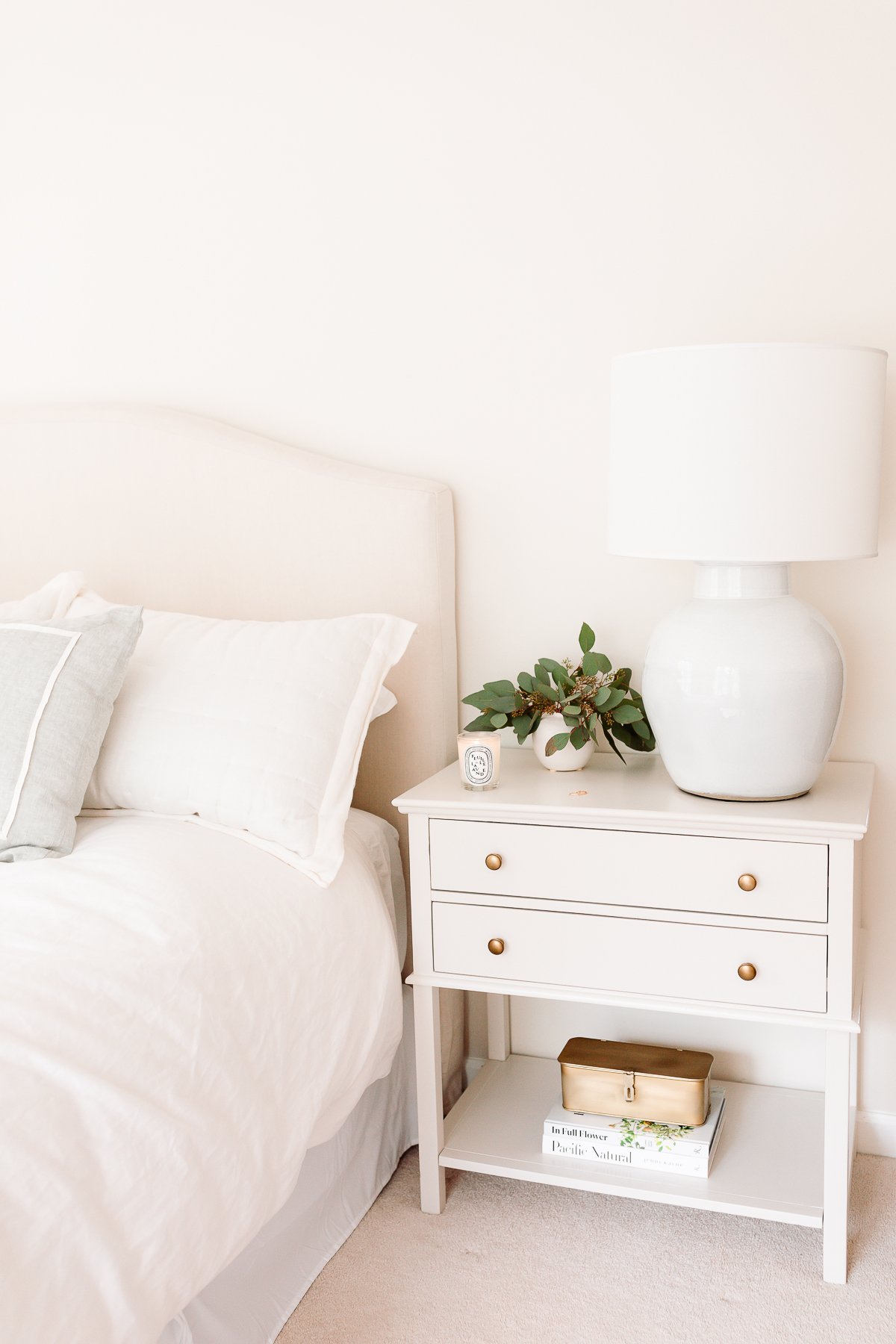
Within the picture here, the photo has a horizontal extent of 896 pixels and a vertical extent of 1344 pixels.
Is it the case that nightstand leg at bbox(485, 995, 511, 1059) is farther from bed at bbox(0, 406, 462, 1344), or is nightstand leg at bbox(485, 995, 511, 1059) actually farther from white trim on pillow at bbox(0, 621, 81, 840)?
white trim on pillow at bbox(0, 621, 81, 840)

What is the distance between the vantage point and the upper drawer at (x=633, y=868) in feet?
4.97

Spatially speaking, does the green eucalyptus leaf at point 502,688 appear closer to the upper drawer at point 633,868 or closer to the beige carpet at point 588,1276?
the upper drawer at point 633,868

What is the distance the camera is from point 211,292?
83.8 inches

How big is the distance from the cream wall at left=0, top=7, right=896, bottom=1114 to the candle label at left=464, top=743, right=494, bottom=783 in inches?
14.9

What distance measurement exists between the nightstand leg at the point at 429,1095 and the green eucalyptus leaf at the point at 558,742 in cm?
42

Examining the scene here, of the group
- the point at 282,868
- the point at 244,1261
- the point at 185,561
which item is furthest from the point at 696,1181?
the point at 185,561

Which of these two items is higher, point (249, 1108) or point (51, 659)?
point (51, 659)

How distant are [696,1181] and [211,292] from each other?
1.76 metres

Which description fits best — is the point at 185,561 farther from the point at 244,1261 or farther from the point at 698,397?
the point at 244,1261

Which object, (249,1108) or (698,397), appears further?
(698,397)

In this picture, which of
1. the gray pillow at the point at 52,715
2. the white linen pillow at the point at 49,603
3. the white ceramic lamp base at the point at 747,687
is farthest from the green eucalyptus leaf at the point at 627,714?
the white linen pillow at the point at 49,603

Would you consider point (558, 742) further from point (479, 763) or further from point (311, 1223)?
point (311, 1223)

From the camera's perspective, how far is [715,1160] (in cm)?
172

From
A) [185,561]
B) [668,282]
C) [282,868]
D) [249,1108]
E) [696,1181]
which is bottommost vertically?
[696,1181]
